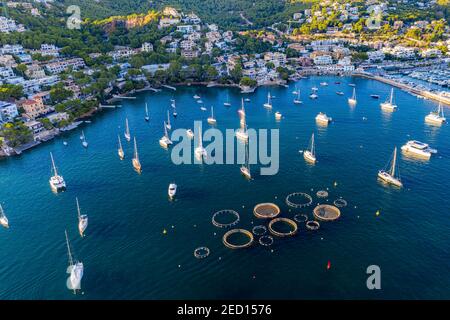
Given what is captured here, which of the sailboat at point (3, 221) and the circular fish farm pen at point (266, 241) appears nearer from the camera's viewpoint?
the circular fish farm pen at point (266, 241)

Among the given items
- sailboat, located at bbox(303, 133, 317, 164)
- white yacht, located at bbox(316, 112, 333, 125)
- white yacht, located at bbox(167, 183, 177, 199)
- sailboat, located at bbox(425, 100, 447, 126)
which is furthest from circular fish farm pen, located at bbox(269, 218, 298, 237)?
sailboat, located at bbox(425, 100, 447, 126)

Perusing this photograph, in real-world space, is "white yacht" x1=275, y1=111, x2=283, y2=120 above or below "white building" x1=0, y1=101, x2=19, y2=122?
below

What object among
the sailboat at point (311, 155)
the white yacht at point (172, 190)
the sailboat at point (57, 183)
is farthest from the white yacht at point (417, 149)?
the sailboat at point (57, 183)

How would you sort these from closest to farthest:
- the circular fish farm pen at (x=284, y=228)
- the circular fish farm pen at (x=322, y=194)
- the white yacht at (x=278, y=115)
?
the circular fish farm pen at (x=284, y=228) < the circular fish farm pen at (x=322, y=194) < the white yacht at (x=278, y=115)

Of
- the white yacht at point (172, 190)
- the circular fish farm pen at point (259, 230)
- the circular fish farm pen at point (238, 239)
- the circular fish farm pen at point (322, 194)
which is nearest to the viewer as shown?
the circular fish farm pen at point (238, 239)

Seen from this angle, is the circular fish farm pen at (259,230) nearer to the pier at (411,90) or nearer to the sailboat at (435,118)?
the sailboat at (435,118)

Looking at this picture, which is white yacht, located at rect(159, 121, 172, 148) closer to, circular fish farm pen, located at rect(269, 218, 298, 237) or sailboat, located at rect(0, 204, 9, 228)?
sailboat, located at rect(0, 204, 9, 228)

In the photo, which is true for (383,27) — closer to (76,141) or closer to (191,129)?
(191,129)
